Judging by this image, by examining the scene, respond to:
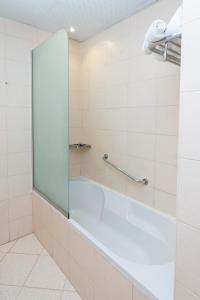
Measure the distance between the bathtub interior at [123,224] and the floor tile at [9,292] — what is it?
2.50ft

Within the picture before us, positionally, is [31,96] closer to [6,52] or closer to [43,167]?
[6,52]

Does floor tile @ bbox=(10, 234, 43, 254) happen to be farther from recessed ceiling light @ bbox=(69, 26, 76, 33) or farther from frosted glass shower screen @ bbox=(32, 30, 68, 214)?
recessed ceiling light @ bbox=(69, 26, 76, 33)

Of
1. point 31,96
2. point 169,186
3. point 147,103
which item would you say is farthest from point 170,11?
point 31,96

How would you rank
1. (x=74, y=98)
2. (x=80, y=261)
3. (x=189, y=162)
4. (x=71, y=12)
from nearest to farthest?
(x=189, y=162), (x=80, y=261), (x=71, y=12), (x=74, y=98)

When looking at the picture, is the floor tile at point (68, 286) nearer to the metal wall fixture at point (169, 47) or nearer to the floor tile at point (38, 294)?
the floor tile at point (38, 294)

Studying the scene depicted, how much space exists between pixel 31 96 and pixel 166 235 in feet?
6.20

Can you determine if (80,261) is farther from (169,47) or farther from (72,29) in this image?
(72,29)

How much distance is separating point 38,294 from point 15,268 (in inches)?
15.9

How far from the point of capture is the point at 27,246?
2.23 metres

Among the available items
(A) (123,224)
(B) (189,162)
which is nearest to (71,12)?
(B) (189,162)

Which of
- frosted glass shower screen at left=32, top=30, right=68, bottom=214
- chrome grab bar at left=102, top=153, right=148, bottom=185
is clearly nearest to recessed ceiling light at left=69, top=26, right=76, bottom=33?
frosted glass shower screen at left=32, top=30, right=68, bottom=214

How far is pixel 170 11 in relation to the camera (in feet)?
5.46

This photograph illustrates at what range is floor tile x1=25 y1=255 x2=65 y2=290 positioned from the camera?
5.66 feet

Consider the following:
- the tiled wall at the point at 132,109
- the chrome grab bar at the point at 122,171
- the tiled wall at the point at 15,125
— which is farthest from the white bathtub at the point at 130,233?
the tiled wall at the point at 15,125
